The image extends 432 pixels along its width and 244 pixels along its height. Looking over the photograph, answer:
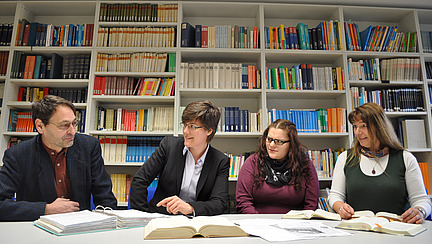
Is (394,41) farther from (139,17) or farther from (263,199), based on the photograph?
(139,17)

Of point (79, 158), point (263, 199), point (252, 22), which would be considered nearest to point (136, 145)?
point (79, 158)

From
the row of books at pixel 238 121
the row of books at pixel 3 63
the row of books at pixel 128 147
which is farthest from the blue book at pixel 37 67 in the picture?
the row of books at pixel 238 121

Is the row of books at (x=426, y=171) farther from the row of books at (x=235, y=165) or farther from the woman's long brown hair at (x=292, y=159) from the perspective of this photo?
the row of books at (x=235, y=165)

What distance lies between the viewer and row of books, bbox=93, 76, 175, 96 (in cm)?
303

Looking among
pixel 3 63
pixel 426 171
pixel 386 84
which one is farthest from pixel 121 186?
pixel 426 171

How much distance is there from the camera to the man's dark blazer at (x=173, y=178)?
165cm

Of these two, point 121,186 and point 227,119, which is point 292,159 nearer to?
point 227,119

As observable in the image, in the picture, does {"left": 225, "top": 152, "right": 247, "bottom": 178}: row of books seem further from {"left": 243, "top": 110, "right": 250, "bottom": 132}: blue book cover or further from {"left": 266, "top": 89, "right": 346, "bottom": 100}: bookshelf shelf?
{"left": 266, "top": 89, "right": 346, "bottom": 100}: bookshelf shelf

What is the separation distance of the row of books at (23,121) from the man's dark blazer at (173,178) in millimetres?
1604

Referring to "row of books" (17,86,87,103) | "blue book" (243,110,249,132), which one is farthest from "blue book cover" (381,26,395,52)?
"row of books" (17,86,87,103)

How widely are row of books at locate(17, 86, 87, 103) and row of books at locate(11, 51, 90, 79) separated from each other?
0.15 metres

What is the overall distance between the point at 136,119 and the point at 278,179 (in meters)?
1.79

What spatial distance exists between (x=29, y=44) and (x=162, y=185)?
99.4 inches

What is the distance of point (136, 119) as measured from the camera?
3.03 metres
